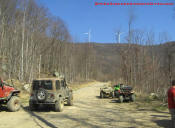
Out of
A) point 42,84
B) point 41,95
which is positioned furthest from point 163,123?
point 42,84

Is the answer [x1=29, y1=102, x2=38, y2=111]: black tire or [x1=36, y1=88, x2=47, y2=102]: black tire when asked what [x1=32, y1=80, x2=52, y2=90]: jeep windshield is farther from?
[x1=29, y1=102, x2=38, y2=111]: black tire

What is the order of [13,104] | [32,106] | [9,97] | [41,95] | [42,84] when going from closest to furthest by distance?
[41,95], [9,97], [13,104], [42,84], [32,106]

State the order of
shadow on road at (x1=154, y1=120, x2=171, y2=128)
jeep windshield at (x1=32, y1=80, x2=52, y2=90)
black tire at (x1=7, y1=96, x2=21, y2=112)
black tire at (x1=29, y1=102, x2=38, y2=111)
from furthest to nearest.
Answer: black tire at (x1=29, y1=102, x2=38, y2=111)
jeep windshield at (x1=32, y1=80, x2=52, y2=90)
black tire at (x1=7, y1=96, x2=21, y2=112)
shadow on road at (x1=154, y1=120, x2=171, y2=128)

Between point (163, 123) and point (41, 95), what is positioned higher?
point (41, 95)

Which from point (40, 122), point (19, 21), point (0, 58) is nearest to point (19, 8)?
point (19, 21)

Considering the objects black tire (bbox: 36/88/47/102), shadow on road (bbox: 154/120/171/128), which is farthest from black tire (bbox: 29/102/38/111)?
shadow on road (bbox: 154/120/171/128)

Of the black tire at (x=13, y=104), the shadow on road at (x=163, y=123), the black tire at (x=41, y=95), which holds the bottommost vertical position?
the shadow on road at (x=163, y=123)

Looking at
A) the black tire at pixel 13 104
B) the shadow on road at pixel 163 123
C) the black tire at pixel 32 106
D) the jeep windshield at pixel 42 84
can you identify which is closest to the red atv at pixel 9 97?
the black tire at pixel 13 104

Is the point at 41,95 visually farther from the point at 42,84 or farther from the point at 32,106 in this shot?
the point at 32,106

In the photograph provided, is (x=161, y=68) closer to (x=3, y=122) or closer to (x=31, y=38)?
(x=31, y=38)

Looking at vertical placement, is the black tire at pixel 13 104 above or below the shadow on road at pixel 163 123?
above

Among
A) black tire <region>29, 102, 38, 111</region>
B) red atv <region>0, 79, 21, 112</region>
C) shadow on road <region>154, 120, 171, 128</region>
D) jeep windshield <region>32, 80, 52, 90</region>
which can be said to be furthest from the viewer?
black tire <region>29, 102, 38, 111</region>

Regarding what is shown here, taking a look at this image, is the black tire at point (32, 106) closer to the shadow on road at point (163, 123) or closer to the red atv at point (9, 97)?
the red atv at point (9, 97)

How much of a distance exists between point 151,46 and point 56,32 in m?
22.1
